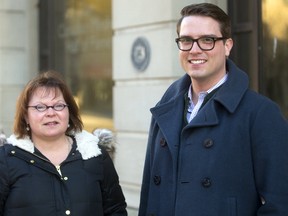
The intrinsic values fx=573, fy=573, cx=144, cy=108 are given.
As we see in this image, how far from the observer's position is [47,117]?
3184 mm

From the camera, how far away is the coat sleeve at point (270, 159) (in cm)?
271

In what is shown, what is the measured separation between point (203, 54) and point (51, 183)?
108 centimetres

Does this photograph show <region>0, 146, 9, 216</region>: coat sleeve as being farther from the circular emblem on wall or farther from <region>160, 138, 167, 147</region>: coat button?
the circular emblem on wall

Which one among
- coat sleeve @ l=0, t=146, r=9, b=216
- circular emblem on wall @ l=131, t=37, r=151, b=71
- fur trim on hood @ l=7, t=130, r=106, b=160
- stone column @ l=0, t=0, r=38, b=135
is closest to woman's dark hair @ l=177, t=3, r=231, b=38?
fur trim on hood @ l=7, t=130, r=106, b=160

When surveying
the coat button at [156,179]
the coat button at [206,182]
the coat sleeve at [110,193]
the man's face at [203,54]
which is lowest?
the coat sleeve at [110,193]

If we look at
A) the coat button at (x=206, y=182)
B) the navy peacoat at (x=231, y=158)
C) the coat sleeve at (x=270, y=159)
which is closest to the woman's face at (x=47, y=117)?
the navy peacoat at (x=231, y=158)

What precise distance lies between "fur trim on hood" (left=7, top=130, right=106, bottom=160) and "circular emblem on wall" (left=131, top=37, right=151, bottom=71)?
127 inches

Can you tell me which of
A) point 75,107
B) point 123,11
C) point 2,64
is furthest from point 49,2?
point 75,107

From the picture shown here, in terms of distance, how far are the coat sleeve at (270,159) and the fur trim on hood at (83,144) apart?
3.23 ft

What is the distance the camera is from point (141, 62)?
263 inches

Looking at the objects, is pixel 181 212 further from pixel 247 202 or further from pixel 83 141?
pixel 83 141

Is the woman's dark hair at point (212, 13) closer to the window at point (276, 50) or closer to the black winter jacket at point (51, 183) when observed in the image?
the black winter jacket at point (51, 183)

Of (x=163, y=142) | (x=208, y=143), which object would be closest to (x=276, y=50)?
(x=163, y=142)

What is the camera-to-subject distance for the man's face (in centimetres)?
290
